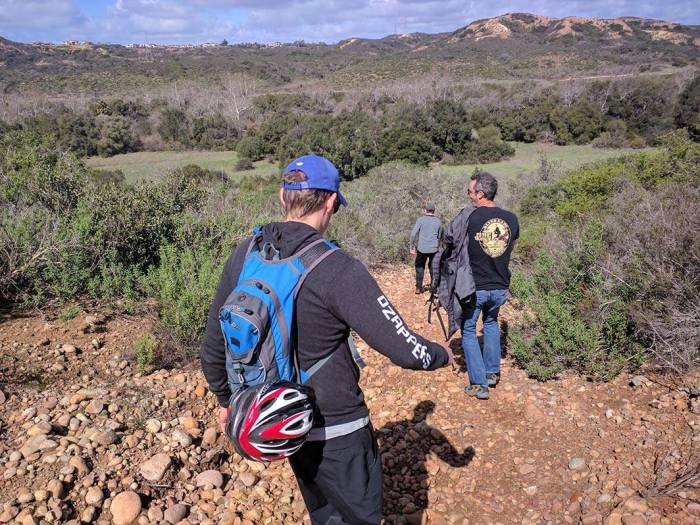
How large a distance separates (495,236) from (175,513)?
2678 millimetres

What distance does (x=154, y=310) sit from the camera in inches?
193

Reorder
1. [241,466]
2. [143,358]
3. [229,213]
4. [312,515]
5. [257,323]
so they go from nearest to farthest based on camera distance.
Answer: [257,323]
[312,515]
[241,466]
[143,358]
[229,213]

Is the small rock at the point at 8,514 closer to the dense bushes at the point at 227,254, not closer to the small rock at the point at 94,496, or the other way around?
the small rock at the point at 94,496

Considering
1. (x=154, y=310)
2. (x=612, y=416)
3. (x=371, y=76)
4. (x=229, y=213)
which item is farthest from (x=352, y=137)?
(x=371, y=76)

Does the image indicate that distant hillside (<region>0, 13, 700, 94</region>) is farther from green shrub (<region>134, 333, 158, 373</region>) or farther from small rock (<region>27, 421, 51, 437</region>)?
small rock (<region>27, 421, 51, 437</region>)

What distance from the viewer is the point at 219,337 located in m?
1.90

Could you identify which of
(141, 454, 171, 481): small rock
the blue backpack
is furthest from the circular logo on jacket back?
(141, 454, 171, 481): small rock

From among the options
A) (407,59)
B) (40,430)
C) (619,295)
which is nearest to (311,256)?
(40,430)

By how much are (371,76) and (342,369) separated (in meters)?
61.3

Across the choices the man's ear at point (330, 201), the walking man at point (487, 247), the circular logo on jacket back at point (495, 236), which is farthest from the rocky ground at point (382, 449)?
the man's ear at point (330, 201)

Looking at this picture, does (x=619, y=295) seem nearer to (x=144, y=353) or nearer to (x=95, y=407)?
(x=144, y=353)

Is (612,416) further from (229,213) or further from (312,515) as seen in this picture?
(229,213)

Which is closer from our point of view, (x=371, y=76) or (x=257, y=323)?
(x=257, y=323)

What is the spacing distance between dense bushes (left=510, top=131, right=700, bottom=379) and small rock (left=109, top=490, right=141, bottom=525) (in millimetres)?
3115
